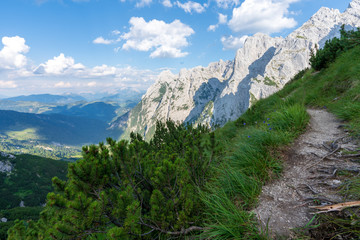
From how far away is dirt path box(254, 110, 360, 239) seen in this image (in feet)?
7.47

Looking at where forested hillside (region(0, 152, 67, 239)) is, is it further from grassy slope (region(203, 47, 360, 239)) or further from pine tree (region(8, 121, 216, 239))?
grassy slope (region(203, 47, 360, 239))

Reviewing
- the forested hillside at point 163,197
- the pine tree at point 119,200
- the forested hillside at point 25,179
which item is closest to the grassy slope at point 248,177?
the forested hillside at point 163,197

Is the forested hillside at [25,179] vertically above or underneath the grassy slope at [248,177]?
underneath

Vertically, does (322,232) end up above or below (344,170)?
below

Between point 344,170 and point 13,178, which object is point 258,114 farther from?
point 13,178

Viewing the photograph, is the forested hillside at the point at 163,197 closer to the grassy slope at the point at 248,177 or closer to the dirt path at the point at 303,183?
the grassy slope at the point at 248,177

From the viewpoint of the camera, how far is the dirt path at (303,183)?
228 cm

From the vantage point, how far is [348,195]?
230 cm

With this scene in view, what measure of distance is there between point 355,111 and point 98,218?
7619 millimetres

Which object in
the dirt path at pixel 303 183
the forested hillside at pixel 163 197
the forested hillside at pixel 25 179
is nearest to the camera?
the forested hillside at pixel 163 197

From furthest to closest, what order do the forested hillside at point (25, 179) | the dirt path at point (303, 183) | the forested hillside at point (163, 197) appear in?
the forested hillside at point (25, 179), the dirt path at point (303, 183), the forested hillside at point (163, 197)

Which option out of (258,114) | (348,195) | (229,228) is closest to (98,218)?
(229,228)

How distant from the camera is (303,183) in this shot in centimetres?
292

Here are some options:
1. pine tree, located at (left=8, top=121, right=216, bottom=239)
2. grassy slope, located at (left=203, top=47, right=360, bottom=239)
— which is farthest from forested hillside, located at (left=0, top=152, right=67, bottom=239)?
grassy slope, located at (left=203, top=47, right=360, bottom=239)
